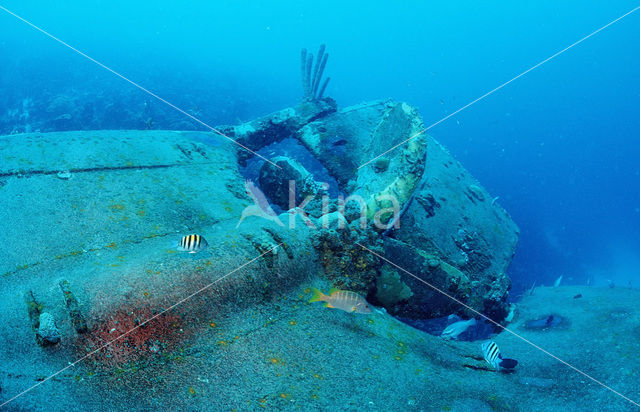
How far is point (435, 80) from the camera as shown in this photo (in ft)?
277

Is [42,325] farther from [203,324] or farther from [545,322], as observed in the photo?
[545,322]

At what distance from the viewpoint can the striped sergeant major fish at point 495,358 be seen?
3.57 m

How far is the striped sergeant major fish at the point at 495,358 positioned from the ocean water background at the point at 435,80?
14.8 metres

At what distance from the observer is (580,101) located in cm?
7188

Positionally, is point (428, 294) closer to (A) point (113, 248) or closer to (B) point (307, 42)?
(A) point (113, 248)

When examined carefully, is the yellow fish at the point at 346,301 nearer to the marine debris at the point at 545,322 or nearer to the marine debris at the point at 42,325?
the marine debris at the point at 42,325

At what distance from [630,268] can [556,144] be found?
3972 centimetres

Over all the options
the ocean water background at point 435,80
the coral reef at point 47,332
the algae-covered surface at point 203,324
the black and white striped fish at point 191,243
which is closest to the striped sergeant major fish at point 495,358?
the algae-covered surface at point 203,324

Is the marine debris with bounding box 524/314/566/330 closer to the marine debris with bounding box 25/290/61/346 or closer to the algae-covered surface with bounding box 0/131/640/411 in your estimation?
the algae-covered surface with bounding box 0/131/640/411

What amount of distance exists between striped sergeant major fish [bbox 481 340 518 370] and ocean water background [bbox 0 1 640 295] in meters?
14.8

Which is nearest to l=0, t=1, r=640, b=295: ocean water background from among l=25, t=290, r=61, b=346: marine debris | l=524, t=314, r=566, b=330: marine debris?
l=524, t=314, r=566, b=330: marine debris

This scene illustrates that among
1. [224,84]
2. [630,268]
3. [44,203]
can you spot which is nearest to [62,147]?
[44,203]

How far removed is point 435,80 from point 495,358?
9319cm

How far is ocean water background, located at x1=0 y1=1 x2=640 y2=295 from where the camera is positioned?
68.4 feet
